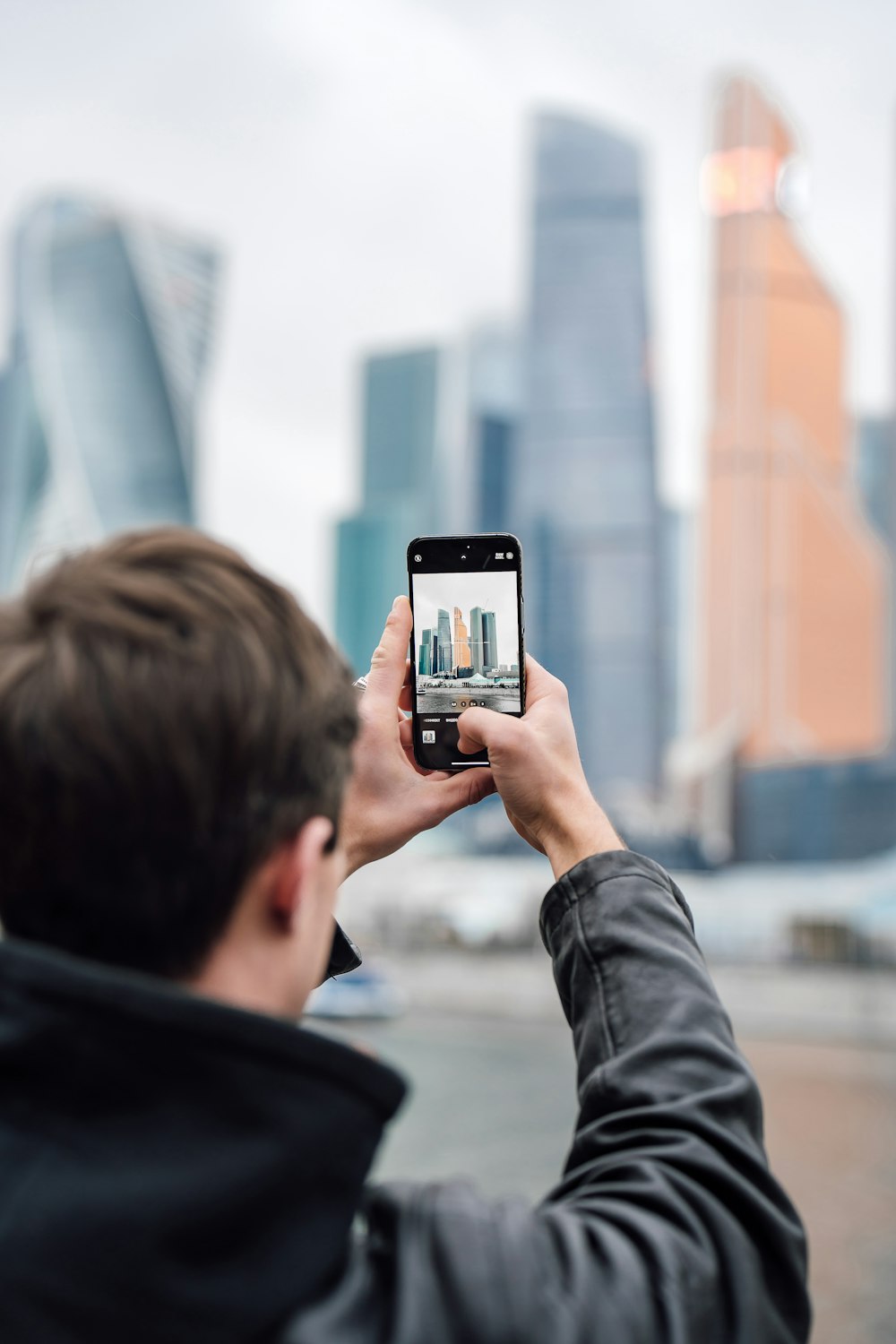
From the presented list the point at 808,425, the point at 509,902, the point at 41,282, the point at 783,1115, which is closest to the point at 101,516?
the point at 41,282

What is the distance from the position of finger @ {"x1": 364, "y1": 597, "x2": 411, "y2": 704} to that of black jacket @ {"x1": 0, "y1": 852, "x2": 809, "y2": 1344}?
12.5 inches

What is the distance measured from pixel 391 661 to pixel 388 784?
0.08m

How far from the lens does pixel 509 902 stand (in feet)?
104

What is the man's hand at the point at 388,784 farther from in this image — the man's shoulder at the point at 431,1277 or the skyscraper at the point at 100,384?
the skyscraper at the point at 100,384

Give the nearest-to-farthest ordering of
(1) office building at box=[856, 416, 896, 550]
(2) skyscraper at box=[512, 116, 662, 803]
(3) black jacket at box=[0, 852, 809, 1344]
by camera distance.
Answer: (3) black jacket at box=[0, 852, 809, 1344] → (1) office building at box=[856, 416, 896, 550] → (2) skyscraper at box=[512, 116, 662, 803]

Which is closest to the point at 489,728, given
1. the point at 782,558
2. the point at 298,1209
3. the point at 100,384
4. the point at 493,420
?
the point at 298,1209

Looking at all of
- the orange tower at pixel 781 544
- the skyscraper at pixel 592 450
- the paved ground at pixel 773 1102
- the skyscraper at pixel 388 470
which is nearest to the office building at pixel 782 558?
the orange tower at pixel 781 544

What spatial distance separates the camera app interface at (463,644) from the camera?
30.5 inches

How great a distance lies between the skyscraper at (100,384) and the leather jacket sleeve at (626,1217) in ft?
106

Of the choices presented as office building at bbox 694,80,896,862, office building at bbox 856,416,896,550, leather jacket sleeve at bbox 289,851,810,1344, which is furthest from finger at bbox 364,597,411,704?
office building at bbox 856,416,896,550

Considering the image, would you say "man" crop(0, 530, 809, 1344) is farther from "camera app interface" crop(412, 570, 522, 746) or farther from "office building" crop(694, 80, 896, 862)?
"office building" crop(694, 80, 896, 862)

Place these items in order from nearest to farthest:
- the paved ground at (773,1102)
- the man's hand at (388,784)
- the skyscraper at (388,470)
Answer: the man's hand at (388,784)
the paved ground at (773,1102)
the skyscraper at (388,470)

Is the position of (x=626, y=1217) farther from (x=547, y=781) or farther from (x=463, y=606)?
(x=463, y=606)

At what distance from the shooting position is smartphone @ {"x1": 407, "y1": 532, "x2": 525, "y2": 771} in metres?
0.77
